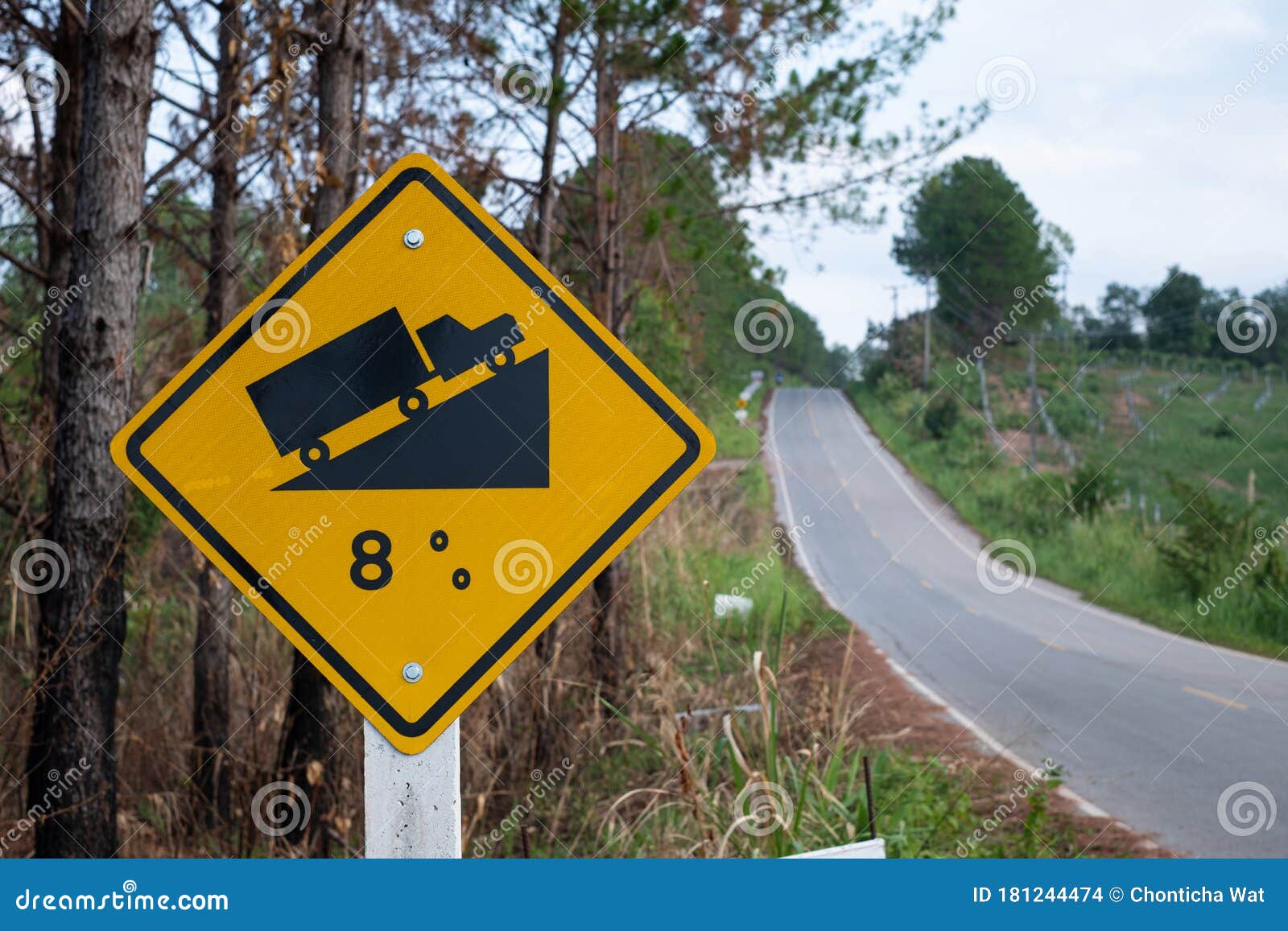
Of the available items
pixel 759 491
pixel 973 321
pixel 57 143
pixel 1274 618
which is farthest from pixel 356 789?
pixel 973 321

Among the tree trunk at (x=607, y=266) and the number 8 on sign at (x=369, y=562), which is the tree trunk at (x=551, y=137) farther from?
the number 8 on sign at (x=369, y=562)

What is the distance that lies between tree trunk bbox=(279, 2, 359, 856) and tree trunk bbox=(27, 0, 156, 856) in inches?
43.0

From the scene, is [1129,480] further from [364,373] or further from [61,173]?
[364,373]

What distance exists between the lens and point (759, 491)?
29719 millimetres

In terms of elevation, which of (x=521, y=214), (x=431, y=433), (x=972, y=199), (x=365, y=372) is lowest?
(x=431, y=433)

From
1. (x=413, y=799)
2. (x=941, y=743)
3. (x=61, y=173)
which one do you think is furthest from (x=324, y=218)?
(x=941, y=743)

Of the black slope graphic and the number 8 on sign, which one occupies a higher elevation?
the black slope graphic

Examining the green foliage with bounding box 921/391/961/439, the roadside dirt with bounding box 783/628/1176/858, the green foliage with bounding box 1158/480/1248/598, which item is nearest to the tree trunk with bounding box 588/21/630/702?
the roadside dirt with bounding box 783/628/1176/858

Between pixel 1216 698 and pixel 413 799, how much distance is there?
9982mm

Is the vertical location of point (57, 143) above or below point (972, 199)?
below

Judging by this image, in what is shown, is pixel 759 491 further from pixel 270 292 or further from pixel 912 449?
pixel 270 292

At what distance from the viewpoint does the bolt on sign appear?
6.22ft

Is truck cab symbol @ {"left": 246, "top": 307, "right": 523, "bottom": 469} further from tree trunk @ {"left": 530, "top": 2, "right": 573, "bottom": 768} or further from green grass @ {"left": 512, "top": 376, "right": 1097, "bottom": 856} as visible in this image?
tree trunk @ {"left": 530, "top": 2, "right": 573, "bottom": 768}

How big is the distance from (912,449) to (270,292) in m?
40.2
